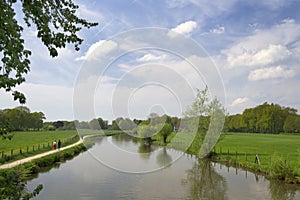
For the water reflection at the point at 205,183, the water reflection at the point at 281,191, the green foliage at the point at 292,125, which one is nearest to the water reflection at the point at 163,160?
the water reflection at the point at 205,183

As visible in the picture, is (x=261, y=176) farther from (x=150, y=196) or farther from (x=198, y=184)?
(x=150, y=196)

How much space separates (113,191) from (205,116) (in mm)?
16584

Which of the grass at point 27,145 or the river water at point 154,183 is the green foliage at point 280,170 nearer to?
the river water at point 154,183

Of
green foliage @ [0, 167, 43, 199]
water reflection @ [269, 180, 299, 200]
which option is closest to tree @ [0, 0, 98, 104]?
green foliage @ [0, 167, 43, 199]

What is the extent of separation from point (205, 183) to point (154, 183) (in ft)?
13.1

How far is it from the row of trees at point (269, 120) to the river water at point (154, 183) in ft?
230

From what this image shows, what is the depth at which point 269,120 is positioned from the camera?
92938 mm

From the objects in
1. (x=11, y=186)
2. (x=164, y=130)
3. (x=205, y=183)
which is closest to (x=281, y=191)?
(x=205, y=183)

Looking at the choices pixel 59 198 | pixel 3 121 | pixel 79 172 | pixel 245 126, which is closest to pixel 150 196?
pixel 59 198

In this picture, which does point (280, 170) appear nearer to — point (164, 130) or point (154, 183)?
point (154, 183)

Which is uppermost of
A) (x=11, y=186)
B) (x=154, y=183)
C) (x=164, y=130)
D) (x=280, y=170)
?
(x=164, y=130)

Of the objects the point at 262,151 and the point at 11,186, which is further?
the point at 262,151

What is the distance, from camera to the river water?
16375 millimetres

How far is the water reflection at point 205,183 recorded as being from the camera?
A: 55.3ft
